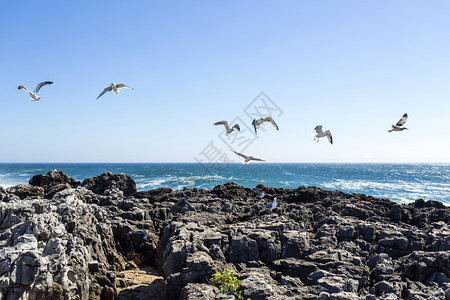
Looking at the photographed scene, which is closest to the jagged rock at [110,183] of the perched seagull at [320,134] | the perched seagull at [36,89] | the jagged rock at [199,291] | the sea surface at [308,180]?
the perched seagull at [36,89]

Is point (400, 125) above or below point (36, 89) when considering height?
below

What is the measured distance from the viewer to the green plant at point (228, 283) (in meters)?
6.70

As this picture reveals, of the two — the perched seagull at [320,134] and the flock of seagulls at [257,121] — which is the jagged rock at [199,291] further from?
the perched seagull at [320,134]

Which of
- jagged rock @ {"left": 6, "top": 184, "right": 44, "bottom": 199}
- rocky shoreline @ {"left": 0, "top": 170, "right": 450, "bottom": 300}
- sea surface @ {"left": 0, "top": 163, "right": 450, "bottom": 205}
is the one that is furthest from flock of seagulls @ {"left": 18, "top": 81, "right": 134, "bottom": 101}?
sea surface @ {"left": 0, "top": 163, "right": 450, "bottom": 205}

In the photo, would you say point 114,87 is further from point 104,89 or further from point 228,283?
point 228,283

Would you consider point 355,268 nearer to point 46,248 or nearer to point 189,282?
point 189,282

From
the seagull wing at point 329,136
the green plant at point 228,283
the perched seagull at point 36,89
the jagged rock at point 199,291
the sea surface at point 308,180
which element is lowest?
the sea surface at point 308,180

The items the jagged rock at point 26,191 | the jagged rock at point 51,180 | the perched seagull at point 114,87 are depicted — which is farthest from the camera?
the jagged rock at point 51,180

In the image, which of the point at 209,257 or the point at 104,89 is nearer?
the point at 209,257

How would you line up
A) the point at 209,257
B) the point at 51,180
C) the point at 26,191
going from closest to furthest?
the point at 209,257
the point at 26,191
the point at 51,180

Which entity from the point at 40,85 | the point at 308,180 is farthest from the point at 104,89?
the point at 308,180

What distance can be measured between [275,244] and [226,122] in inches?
292

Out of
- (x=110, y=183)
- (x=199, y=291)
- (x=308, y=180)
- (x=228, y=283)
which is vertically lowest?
(x=308, y=180)

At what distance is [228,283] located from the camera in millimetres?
6863
